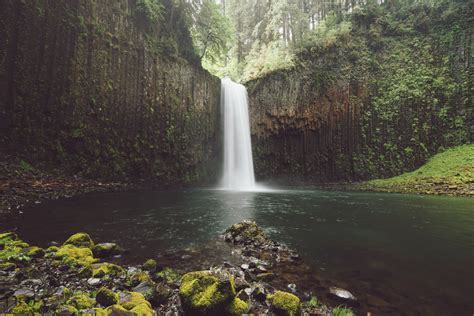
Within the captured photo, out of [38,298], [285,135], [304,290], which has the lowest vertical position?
[304,290]

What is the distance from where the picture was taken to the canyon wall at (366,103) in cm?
2464

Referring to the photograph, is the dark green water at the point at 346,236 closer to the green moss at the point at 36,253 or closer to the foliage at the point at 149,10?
the green moss at the point at 36,253

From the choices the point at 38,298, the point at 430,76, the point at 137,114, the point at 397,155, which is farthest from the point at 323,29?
the point at 38,298

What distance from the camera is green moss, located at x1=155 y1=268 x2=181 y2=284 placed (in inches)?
183

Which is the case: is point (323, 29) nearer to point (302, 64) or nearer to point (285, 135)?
point (302, 64)

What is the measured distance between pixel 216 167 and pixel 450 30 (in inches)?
1161

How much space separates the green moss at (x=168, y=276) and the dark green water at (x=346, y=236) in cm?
121

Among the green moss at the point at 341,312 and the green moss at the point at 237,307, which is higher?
the green moss at the point at 237,307

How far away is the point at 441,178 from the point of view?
20797 mm

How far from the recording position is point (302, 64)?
1129 inches

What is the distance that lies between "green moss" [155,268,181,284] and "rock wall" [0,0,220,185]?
14.1m

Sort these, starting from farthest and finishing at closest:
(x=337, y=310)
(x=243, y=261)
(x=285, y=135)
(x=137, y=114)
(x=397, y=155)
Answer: (x=285, y=135) → (x=397, y=155) → (x=137, y=114) → (x=243, y=261) → (x=337, y=310)

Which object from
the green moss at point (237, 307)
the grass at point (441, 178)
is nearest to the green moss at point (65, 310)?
the green moss at point (237, 307)

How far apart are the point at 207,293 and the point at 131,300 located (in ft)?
3.54
